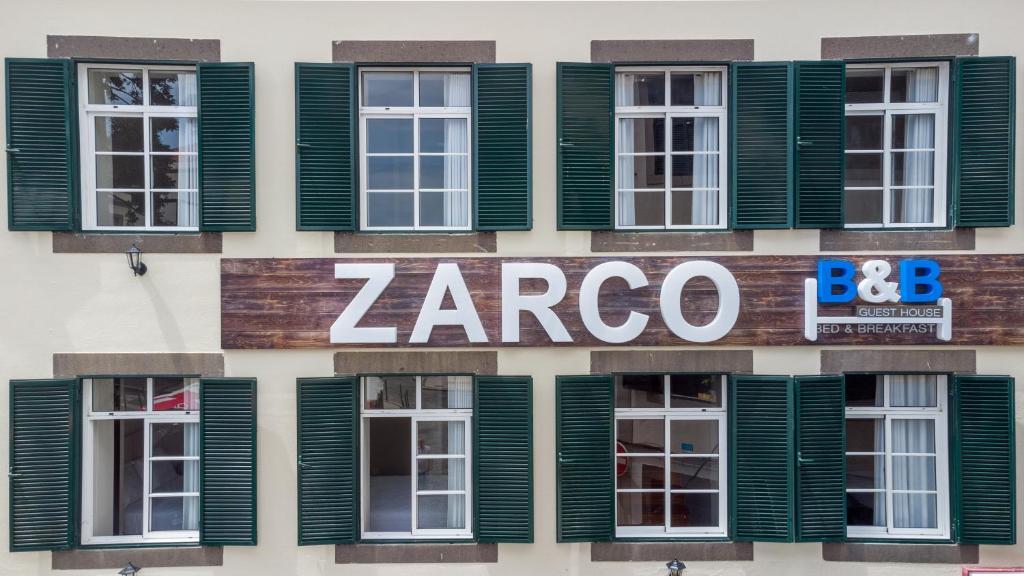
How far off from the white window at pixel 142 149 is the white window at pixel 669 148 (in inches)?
161

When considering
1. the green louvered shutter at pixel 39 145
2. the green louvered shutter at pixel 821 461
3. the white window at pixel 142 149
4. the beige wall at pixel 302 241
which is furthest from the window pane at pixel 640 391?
the green louvered shutter at pixel 39 145

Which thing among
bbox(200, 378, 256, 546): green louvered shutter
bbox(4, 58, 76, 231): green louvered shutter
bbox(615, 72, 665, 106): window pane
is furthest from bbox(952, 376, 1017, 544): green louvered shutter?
bbox(4, 58, 76, 231): green louvered shutter

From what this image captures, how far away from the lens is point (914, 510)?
6.41 metres

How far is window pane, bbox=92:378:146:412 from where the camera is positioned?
6238 mm

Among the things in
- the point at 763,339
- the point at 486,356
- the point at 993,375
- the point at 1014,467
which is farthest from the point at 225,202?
the point at 1014,467

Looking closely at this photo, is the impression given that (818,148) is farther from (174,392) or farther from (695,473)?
(174,392)

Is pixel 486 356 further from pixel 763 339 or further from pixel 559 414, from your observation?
pixel 763 339

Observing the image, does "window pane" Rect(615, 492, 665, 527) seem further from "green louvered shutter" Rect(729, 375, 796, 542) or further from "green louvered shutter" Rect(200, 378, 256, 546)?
"green louvered shutter" Rect(200, 378, 256, 546)

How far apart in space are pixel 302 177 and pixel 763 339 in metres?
4.54

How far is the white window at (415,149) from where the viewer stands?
6312mm

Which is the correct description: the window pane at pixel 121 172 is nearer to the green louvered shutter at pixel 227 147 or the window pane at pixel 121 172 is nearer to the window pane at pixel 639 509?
the green louvered shutter at pixel 227 147

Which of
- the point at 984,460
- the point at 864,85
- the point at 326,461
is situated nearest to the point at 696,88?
the point at 864,85

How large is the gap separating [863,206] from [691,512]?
342cm

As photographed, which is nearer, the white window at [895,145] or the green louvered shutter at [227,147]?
the green louvered shutter at [227,147]
